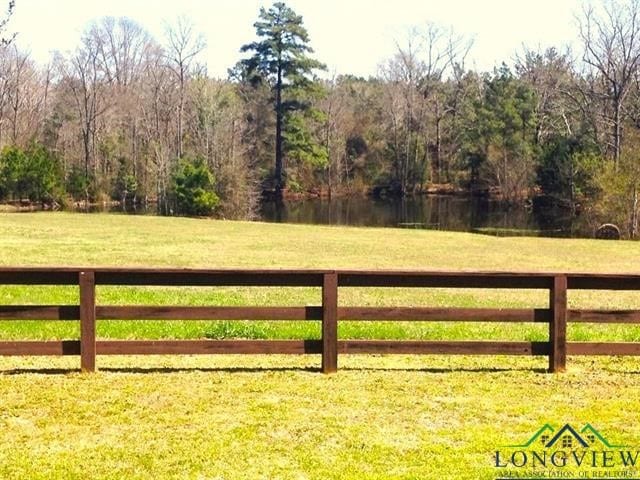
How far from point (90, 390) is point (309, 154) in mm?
75922

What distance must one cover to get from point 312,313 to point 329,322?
198 millimetres

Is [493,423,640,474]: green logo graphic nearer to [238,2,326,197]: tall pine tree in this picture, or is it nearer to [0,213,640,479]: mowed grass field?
[0,213,640,479]: mowed grass field

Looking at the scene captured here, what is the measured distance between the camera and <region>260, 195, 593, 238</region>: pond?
51219 mm

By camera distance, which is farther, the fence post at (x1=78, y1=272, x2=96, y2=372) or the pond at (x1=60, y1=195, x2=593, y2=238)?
the pond at (x1=60, y1=195, x2=593, y2=238)

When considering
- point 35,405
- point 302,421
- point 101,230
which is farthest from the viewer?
point 101,230

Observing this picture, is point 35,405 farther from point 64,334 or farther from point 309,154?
point 309,154

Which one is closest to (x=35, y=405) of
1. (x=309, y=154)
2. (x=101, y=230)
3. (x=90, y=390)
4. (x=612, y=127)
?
(x=90, y=390)

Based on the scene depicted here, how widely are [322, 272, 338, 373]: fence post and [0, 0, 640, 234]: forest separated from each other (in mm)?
43495

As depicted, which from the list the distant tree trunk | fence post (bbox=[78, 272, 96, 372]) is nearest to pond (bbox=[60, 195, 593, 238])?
the distant tree trunk

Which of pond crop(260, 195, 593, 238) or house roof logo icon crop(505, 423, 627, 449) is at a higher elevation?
pond crop(260, 195, 593, 238)

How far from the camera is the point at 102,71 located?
3698 inches

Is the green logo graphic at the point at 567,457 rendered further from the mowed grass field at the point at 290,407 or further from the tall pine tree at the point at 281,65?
the tall pine tree at the point at 281,65

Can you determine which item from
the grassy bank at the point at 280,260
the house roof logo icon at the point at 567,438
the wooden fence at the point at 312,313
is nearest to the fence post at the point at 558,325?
the wooden fence at the point at 312,313

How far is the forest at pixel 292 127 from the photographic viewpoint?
60.7m
